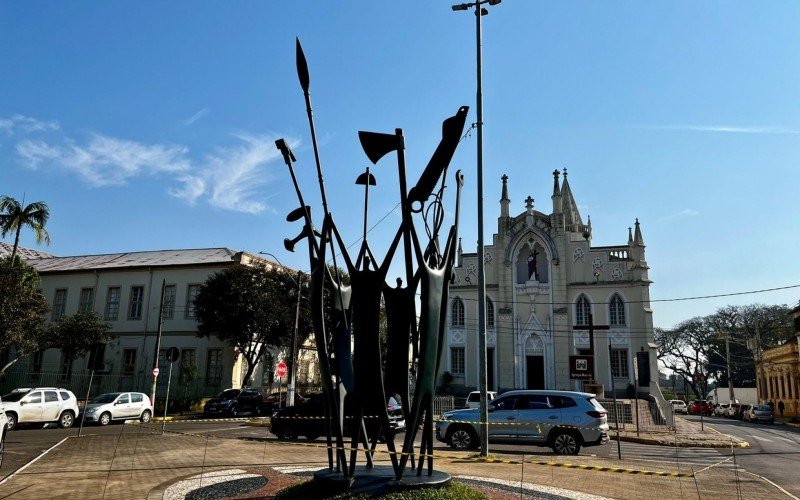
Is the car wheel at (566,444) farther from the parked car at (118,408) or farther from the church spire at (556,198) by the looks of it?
the church spire at (556,198)

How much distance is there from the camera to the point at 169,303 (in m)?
40.1

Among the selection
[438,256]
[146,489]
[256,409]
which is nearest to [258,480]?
[146,489]

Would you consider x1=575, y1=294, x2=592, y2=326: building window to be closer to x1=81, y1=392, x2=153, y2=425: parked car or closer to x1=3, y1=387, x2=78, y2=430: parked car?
x1=81, y1=392, x2=153, y2=425: parked car

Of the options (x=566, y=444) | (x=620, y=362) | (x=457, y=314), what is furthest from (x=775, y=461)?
(x=457, y=314)

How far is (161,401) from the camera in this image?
33.4 m

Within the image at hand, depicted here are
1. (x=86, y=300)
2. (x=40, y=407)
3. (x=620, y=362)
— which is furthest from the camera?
(x=86, y=300)

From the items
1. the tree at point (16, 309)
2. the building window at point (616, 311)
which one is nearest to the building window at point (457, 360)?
the building window at point (616, 311)

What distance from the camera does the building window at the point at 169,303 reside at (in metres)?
39.7

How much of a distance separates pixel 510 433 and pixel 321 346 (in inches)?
388

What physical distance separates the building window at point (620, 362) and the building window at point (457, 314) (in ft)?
35.0

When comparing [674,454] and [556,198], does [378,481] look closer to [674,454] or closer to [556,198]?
[674,454]

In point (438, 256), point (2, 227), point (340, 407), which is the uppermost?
point (2, 227)

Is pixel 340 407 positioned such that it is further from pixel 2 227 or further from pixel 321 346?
pixel 2 227

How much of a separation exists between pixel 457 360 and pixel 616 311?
11687mm
